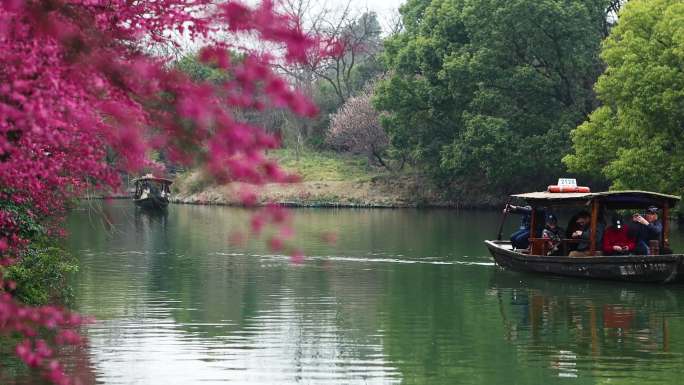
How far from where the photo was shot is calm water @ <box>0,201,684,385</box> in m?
15.0

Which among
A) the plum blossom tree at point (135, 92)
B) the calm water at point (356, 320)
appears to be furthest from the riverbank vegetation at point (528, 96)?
the plum blossom tree at point (135, 92)

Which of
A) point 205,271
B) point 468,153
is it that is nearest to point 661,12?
point 468,153

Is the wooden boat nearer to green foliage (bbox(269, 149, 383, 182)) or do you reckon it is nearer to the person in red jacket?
the person in red jacket

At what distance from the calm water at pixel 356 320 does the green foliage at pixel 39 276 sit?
858 millimetres

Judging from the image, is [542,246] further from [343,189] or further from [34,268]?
[343,189]

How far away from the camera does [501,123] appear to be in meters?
59.2

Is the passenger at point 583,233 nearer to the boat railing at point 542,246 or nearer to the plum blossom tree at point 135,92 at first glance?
the boat railing at point 542,246

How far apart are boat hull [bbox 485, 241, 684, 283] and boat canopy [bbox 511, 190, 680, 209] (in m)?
1.57

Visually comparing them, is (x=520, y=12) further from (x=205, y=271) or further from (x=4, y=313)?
(x=4, y=313)

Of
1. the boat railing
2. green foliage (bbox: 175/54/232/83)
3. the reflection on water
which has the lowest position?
the reflection on water

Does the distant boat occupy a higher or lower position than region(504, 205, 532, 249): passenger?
higher

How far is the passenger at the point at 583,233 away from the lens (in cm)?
2731

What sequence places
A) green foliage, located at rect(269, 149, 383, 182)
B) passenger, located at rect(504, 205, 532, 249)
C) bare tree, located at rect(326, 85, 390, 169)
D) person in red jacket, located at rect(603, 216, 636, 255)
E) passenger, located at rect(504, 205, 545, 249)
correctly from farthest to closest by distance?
bare tree, located at rect(326, 85, 390, 169) < green foliage, located at rect(269, 149, 383, 182) < passenger, located at rect(504, 205, 532, 249) < passenger, located at rect(504, 205, 545, 249) < person in red jacket, located at rect(603, 216, 636, 255)

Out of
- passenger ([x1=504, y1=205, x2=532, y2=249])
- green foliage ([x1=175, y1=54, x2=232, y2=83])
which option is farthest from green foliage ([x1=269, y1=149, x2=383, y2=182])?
passenger ([x1=504, y1=205, x2=532, y2=249])
